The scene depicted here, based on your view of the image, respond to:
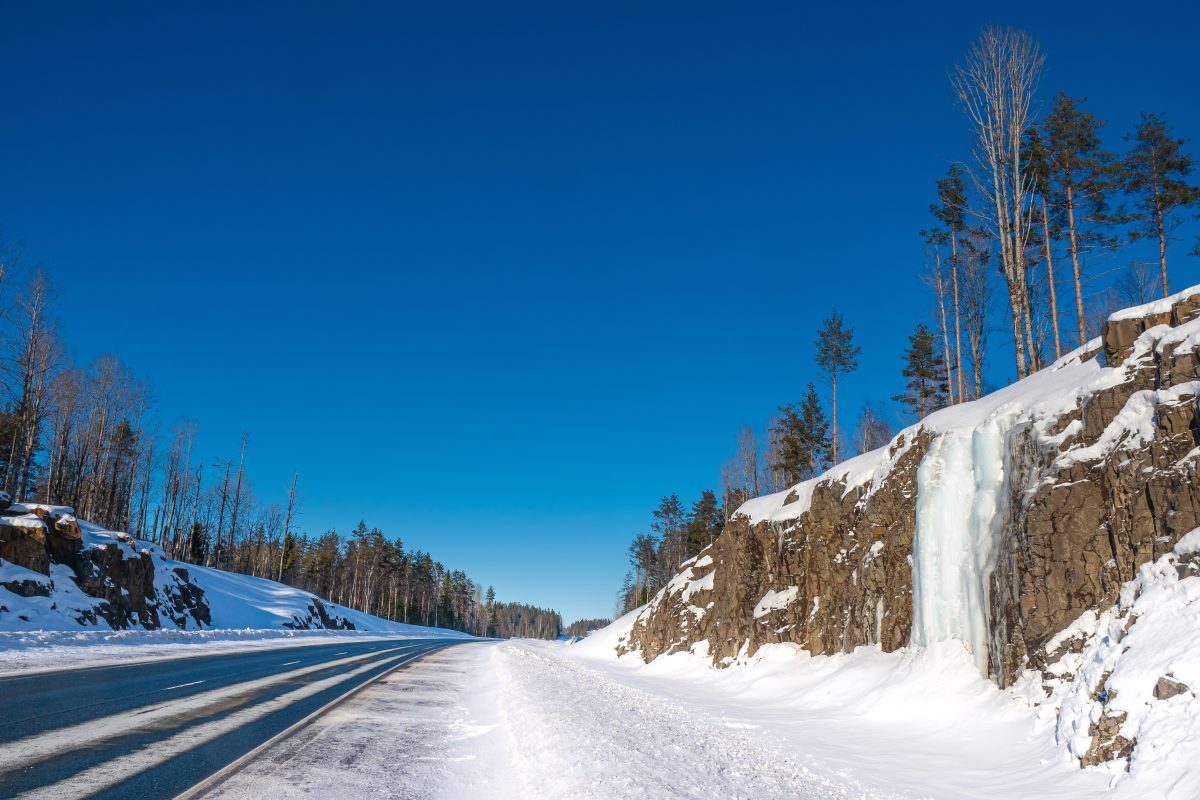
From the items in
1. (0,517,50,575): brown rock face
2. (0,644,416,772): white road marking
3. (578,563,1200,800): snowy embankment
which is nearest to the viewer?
(0,644,416,772): white road marking

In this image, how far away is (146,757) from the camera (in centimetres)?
723

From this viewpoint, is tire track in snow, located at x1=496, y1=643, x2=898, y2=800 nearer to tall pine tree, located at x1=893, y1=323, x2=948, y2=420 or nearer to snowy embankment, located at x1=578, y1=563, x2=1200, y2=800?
snowy embankment, located at x1=578, y1=563, x2=1200, y2=800

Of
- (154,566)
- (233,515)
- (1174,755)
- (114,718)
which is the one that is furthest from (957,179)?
(233,515)

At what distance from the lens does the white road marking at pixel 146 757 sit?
584 centimetres

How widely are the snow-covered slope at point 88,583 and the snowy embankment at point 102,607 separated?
0.14 ft

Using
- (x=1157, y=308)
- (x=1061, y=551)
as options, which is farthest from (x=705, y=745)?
(x=1157, y=308)

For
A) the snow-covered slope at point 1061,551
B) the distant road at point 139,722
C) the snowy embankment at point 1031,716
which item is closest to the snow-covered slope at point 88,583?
the distant road at point 139,722

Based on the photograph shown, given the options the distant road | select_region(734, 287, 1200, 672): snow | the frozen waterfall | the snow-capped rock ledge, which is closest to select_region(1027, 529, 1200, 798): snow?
select_region(734, 287, 1200, 672): snow

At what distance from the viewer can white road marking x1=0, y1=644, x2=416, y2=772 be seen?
6.97m

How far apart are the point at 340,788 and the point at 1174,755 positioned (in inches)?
336

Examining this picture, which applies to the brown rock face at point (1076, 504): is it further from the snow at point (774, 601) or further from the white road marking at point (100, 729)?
the white road marking at point (100, 729)

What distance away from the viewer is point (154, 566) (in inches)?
1417

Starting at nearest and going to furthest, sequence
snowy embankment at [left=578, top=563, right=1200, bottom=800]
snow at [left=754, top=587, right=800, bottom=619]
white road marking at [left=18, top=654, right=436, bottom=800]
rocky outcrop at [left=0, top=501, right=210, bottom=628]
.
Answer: white road marking at [left=18, top=654, right=436, bottom=800], snowy embankment at [left=578, top=563, right=1200, bottom=800], snow at [left=754, top=587, right=800, bottom=619], rocky outcrop at [left=0, top=501, right=210, bottom=628]

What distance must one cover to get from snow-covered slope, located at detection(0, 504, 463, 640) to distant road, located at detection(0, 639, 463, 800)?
12.3 metres
